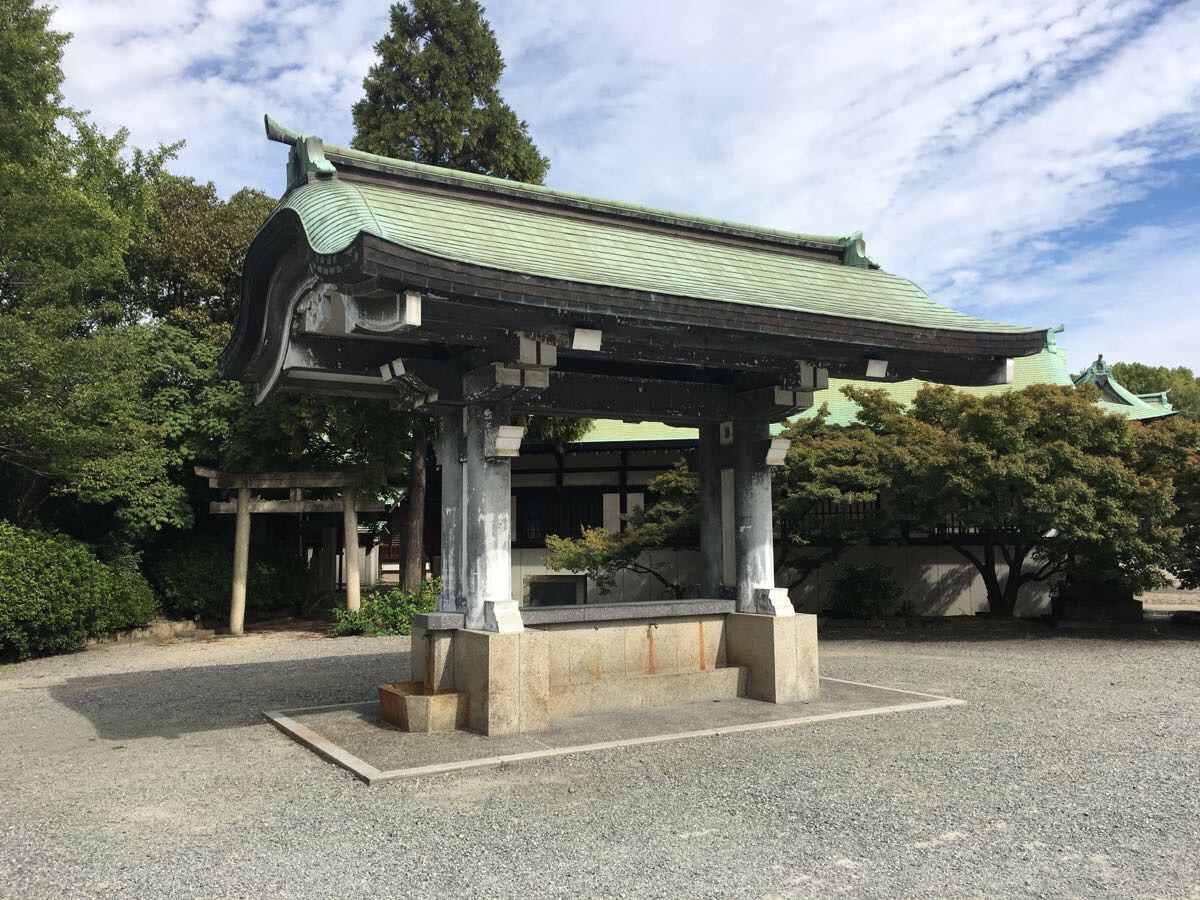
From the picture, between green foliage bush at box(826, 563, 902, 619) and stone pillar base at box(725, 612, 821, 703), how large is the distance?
9321 millimetres

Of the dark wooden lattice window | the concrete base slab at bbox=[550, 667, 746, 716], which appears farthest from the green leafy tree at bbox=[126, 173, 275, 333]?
the concrete base slab at bbox=[550, 667, 746, 716]

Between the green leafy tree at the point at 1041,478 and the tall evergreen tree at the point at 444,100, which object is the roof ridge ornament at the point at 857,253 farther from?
the tall evergreen tree at the point at 444,100

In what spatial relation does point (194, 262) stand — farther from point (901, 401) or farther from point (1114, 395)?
point (1114, 395)

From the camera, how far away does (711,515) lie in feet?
32.1

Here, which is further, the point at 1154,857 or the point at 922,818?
the point at 922,818

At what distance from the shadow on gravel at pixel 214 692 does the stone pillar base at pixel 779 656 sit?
434 cm

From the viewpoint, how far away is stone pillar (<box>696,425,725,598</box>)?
973 centimetres

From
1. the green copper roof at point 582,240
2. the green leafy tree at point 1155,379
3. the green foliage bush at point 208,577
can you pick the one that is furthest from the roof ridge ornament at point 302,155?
the green leafy tree at point 1155,379

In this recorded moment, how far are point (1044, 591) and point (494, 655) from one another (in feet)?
52.0

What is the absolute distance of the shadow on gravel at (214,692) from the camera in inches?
354

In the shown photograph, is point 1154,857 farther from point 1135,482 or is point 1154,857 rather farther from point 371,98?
point 371,98

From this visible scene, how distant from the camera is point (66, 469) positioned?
15055mm

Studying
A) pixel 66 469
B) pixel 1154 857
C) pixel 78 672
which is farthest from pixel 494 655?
pixel 66 469

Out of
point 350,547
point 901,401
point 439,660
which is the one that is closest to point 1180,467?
point 901,401
